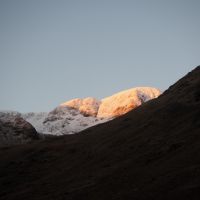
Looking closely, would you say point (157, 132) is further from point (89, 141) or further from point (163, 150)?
point (89, 141)

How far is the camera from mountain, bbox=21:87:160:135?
71125 mm

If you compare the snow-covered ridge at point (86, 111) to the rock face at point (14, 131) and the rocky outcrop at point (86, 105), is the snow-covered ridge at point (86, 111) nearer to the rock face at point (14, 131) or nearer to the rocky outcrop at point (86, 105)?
the rocky outcrop at point (86, 105)

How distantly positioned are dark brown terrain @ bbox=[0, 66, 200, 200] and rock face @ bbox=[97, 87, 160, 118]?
39.0 metres

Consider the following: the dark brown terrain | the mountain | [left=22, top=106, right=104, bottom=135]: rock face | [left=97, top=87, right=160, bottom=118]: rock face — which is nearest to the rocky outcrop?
the mountain

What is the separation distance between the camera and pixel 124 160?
19.2 meters

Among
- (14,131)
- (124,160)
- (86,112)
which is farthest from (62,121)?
(124,160)

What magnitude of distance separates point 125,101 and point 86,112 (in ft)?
36.6

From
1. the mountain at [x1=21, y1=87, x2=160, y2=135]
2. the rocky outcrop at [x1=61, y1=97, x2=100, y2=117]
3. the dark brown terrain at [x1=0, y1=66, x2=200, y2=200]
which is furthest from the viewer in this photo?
the rocky outcrop at [x1=61, y1=97, x2=100, y2=117]

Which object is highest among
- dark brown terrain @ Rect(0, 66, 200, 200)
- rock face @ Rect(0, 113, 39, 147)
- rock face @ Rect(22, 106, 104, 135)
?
rock face @ Rect(22, 106, 104, 135)

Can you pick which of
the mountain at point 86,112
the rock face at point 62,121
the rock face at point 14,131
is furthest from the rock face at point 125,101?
the rock face at point 14,131

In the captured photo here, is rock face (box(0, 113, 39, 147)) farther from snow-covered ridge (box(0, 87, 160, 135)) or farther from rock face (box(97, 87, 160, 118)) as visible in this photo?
rock face (box(97, 87, 160, 118))

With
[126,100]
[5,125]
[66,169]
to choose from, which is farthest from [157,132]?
[126,100]

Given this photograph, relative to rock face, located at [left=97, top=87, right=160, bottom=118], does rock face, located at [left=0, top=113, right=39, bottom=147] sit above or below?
below

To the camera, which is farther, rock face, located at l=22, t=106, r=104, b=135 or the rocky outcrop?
the rocky outcrop
